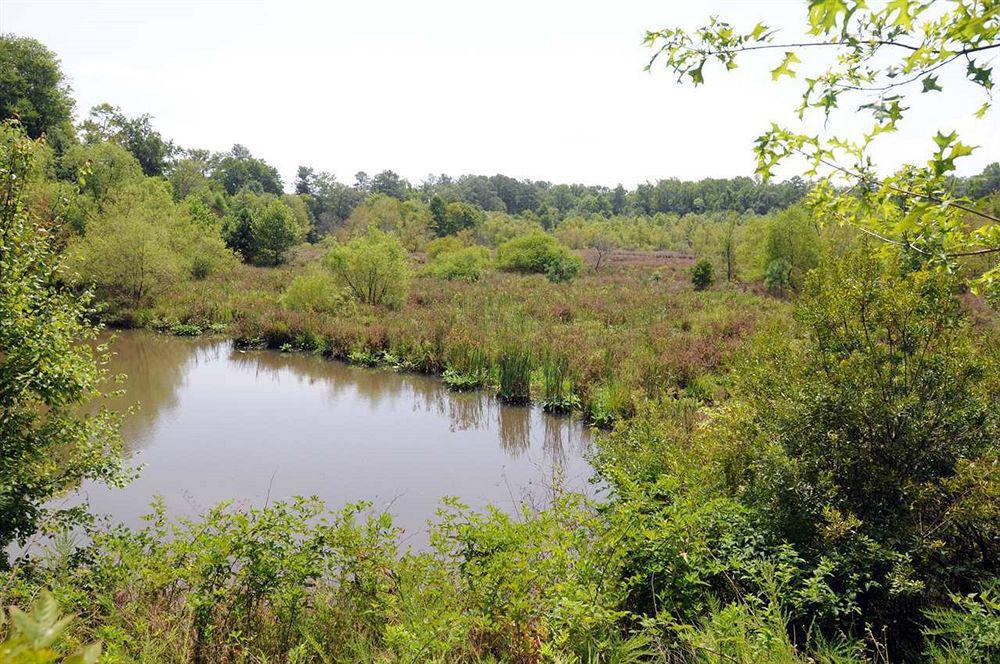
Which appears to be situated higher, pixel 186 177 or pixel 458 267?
pixel 186 177

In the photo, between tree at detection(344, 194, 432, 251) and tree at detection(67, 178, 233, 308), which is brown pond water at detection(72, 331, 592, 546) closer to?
tree at detection(67, 178, 233, 308)

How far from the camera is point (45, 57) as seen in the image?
40.6 m

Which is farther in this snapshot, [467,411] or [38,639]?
[467,411]

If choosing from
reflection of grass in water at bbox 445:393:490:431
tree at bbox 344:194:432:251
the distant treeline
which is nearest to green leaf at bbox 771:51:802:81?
reflection of grass in water at bbox 445:393:490:431


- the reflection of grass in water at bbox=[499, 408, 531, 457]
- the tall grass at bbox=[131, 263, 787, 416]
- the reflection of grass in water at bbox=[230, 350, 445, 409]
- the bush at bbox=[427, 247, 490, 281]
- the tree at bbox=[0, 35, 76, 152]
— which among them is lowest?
the reflection of grass in water at bbox=[499, 408, 531, 457]

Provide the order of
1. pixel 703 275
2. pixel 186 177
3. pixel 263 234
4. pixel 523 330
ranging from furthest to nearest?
pixel 186 177 < pixel 263 234 < pixel 703 275 < pixel 523 330

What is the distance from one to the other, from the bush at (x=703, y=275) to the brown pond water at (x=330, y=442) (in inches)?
650

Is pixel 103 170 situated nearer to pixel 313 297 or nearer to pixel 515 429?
pixel 313 297

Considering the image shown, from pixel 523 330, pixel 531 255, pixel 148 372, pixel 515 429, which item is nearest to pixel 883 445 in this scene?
pixel 515 429

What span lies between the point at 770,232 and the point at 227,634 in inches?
991

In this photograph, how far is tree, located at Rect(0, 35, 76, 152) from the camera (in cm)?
3831

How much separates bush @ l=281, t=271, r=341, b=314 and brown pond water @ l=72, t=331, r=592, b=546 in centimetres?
417

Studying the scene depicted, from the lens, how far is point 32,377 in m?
4.65

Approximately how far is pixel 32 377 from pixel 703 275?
2536 centimetres
